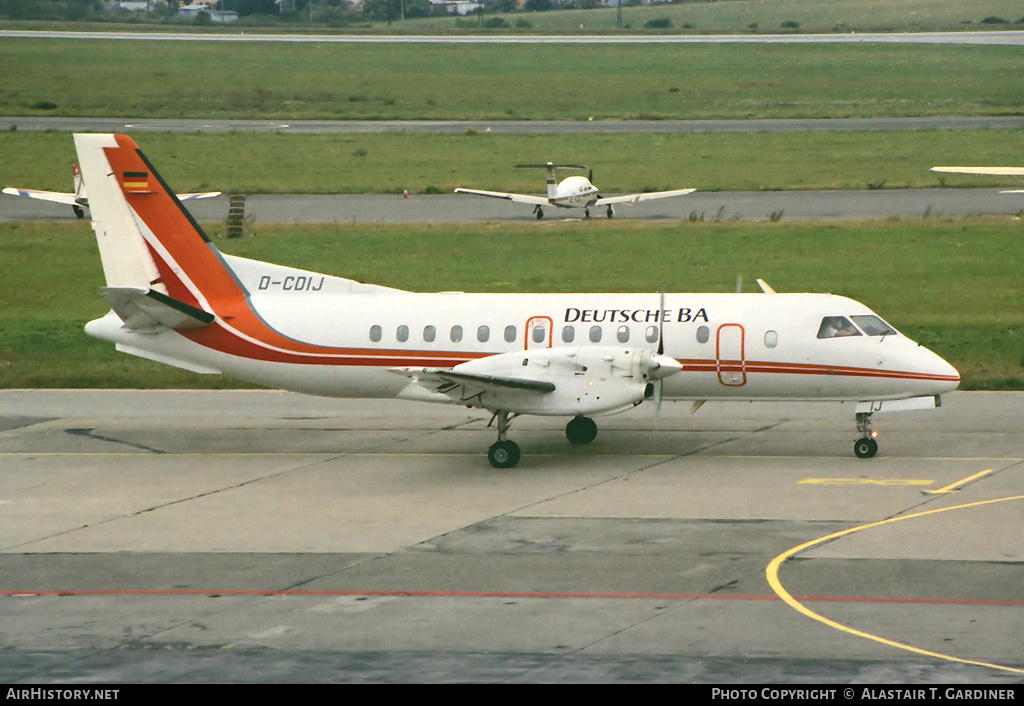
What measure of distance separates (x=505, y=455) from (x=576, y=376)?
1953 mm

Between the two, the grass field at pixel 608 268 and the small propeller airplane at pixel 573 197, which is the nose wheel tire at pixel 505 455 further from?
the small propeller airplane at pixel 573 197

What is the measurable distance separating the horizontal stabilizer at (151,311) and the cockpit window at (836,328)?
1152 centimetres

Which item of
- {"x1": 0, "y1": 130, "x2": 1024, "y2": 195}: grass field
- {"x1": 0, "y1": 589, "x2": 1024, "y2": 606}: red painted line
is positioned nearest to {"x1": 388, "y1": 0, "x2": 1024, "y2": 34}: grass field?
{"x1": 0, "y1": 130, "x2": 1024, "y2": 195}: grass field

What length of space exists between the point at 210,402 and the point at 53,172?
154 feet

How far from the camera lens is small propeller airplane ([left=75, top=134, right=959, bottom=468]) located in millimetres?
22781

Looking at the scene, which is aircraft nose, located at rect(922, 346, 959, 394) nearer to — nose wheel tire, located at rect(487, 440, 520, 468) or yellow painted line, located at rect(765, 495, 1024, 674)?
yellow painted line, located at rect(765, 495, 1024, 674)

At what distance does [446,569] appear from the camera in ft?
56.9

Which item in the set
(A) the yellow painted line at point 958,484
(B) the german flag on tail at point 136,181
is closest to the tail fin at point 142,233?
(B) the german flag on tail at point 136,181

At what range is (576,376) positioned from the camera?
22672 mm

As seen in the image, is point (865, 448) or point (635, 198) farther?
point (635, 198)

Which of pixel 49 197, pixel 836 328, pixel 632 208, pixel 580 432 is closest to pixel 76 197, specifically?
pixel 49 197

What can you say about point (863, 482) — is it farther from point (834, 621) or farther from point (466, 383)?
point (834, 621)

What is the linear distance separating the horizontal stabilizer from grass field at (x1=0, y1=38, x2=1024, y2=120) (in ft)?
256
